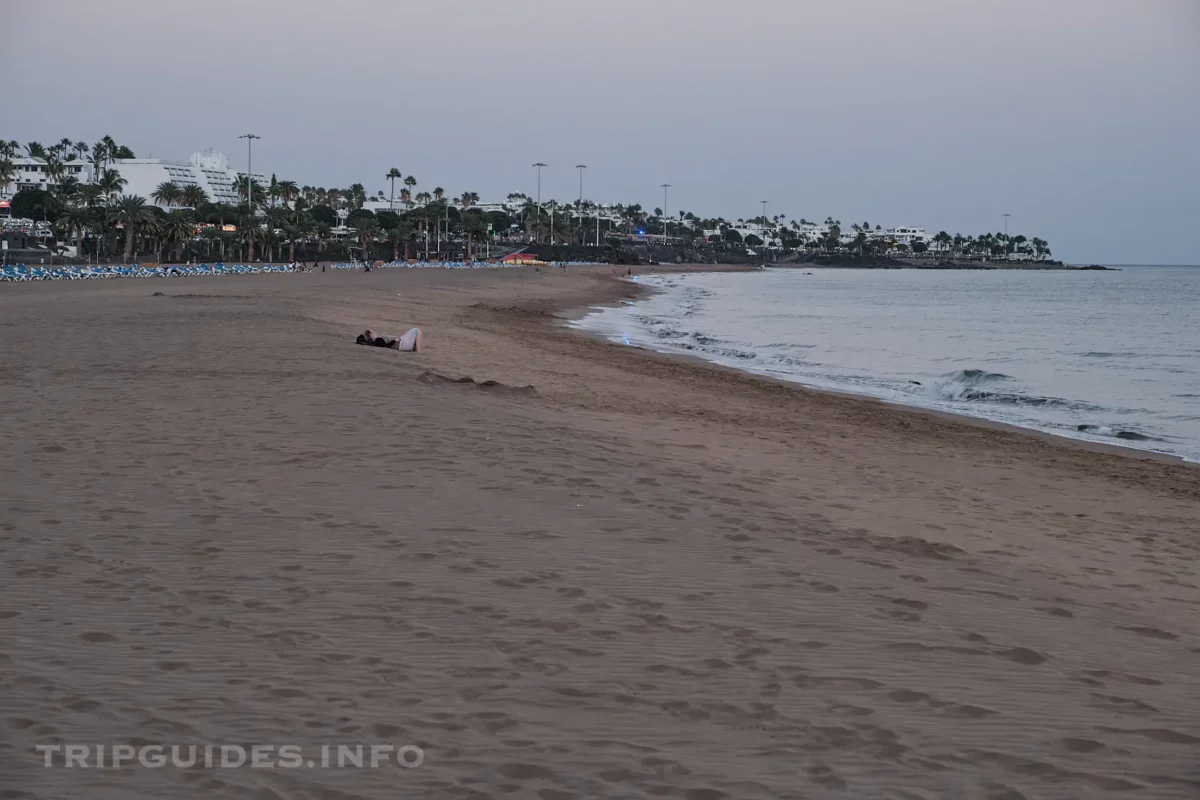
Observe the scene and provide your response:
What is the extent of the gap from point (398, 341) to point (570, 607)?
12683 mm

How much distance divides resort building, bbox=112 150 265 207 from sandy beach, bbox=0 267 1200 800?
155 m

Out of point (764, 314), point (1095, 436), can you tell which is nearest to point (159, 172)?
point (764, 314)

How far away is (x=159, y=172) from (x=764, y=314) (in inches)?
5696

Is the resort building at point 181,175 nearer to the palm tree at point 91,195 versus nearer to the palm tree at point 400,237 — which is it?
the palm tree at point 400,237

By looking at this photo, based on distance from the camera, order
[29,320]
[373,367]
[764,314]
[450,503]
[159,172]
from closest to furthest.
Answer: [450,503]
[373,367]
[29,320]
[764,314]
[159,172]

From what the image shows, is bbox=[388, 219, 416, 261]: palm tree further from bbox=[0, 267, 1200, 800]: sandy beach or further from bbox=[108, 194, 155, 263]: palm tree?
bbox=[0, 267, 1200, 800]: sandy beach

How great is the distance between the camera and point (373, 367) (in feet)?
44.2

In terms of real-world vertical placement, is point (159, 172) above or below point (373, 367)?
above

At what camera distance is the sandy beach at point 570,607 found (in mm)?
3508

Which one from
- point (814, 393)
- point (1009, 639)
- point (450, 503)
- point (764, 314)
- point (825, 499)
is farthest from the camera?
point (764, 314)

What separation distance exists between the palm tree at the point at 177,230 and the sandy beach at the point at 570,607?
8412 centimetres

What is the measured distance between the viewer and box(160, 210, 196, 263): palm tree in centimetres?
8794

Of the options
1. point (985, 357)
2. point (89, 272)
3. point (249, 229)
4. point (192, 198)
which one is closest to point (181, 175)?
point (192, 198)

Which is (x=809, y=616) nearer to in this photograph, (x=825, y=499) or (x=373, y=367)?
(x=825, y=499)
